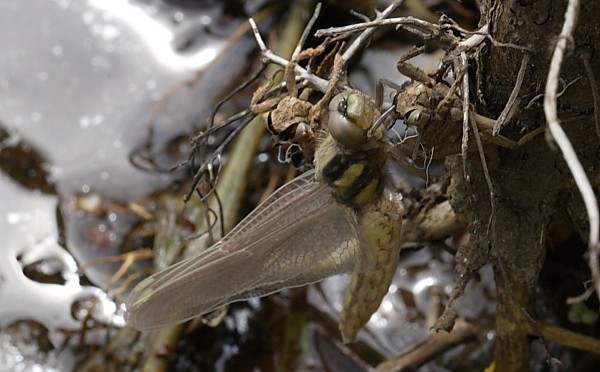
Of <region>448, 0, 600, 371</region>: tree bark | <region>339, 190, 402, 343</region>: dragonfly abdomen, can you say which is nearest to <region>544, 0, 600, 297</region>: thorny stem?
<region>448, 0, 600, 371</region>: tree bark

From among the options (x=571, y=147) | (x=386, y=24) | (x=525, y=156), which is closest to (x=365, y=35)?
(x=386, y=24)

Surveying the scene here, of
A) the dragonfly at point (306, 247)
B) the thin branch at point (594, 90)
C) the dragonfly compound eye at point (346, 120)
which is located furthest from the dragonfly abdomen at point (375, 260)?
the thin branch at point (594, 90)

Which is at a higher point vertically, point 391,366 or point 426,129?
point 426,129

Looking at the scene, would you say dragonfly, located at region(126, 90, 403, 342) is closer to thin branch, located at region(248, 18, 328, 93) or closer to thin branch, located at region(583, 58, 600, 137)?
thin branch, located at region(248, 18, 328, 93)

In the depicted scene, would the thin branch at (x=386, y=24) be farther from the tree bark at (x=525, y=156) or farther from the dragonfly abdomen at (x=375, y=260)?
the dragonfly abdomen at (x=375, y=260)

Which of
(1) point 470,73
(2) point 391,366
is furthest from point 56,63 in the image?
(1) point 470,73

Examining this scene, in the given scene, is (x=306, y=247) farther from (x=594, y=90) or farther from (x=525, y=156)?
(x=594, y=90)

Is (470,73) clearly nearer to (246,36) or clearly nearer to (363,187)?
(363,187)
